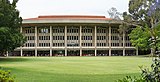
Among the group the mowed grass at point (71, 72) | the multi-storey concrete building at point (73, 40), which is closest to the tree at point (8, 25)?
the mowed grass at point (71, 72)

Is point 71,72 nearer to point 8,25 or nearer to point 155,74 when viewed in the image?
point 155,74

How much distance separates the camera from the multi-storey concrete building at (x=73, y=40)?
309 feet

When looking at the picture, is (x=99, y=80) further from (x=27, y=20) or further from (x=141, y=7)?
(x=27, y=20)

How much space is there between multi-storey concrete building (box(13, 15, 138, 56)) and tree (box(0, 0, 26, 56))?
3975 centimetres

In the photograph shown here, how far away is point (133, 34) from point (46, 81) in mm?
63739

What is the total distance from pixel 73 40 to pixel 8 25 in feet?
153

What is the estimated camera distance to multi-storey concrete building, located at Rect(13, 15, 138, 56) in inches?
3703

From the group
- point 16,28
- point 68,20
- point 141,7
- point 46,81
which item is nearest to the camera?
point 46,81

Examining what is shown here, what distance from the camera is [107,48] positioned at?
9519cm

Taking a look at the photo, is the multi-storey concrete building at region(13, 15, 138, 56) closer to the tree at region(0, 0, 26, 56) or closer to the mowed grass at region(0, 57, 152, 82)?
the tree at region(0, 0, 26, 56)

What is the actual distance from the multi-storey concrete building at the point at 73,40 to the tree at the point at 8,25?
3975 centimetres

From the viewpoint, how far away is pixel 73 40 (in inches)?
3775

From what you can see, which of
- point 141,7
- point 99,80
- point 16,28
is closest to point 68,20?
point 141,7

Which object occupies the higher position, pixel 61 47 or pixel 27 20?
pixel 27 20
